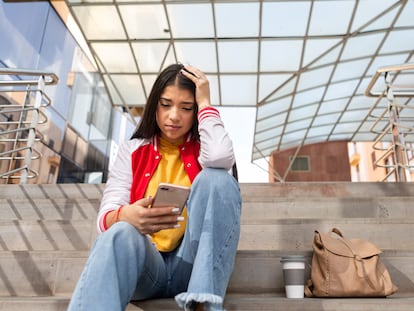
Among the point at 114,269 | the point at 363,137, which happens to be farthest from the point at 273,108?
the point at 114,269

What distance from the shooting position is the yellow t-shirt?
128 cm

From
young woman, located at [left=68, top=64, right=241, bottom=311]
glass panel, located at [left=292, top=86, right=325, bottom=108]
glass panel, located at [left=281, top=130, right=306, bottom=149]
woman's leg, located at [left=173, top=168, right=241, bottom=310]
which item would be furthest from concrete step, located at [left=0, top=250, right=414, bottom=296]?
glass panel, located at [left=281, top=130, right=306, bottom=149]

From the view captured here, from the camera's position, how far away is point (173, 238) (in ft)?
4.19

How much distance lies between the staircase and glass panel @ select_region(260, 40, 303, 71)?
17.6 feet

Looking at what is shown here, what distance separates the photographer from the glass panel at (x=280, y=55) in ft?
25.2

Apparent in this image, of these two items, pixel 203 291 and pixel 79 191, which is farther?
pixel 79 191

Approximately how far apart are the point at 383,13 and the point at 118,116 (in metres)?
6.75

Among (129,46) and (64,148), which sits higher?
(129,46)

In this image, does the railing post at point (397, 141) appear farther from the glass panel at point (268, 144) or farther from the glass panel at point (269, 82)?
the glass panel at point (268, 144)

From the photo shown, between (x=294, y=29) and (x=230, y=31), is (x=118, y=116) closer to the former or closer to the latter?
(x=230, y=31)

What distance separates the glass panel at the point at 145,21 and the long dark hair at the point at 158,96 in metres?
6.07

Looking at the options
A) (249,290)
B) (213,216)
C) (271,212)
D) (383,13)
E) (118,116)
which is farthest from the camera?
(118,116)

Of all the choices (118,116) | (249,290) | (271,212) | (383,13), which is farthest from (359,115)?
(249,290)

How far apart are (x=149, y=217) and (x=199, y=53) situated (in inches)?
289
